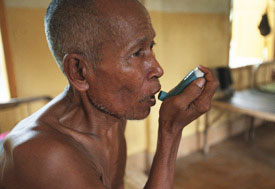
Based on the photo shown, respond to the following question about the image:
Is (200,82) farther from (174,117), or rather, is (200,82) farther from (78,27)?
(78,27)

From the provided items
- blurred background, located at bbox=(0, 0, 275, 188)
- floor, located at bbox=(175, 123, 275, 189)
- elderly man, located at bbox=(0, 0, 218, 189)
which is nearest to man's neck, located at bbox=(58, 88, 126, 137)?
elderly man, located at bbox=(0, 0, 218, 189)

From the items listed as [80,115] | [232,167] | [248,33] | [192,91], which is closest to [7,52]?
[80,115]

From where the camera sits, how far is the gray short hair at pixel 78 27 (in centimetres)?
52

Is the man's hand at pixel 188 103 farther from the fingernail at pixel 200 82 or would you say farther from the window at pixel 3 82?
the window at pixel 3 82

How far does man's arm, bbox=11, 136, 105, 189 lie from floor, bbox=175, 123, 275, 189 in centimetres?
159

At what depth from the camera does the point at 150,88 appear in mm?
584

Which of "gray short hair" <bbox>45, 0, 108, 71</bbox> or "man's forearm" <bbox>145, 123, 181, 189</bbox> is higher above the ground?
"gray short hair" <bbox>45, 0, 108, 71</bbox>

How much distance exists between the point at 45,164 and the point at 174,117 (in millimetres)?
297

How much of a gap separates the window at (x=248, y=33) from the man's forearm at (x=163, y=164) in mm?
2219

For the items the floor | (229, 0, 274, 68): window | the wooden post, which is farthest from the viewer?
(229, 0, 274, 68): window

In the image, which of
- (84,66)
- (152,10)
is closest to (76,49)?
(84,66)

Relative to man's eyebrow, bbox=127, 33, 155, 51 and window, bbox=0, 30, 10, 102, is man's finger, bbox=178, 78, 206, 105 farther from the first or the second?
window, bbox=0, 30, 10, 102

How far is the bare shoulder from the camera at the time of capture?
1.63 feet

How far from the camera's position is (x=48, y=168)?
50 centimetres
